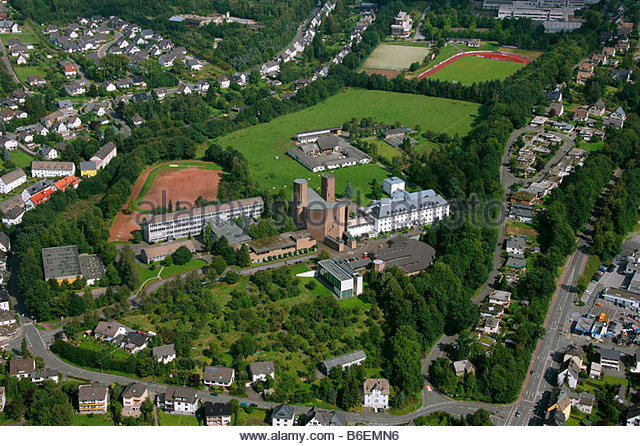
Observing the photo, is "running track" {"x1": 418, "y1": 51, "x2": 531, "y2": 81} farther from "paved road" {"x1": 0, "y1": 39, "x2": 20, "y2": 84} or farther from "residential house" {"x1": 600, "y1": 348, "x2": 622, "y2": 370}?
"residential house" {"x1": 600, "y1": 348, "x2": 622, "y2": 370}

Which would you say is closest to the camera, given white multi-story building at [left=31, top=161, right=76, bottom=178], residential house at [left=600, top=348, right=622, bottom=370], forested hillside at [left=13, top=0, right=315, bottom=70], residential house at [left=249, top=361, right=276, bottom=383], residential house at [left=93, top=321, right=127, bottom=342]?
residential house at [left=249, top=361, right=276, bottom=383]

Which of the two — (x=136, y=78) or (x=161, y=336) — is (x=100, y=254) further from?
(x=136, y=78)

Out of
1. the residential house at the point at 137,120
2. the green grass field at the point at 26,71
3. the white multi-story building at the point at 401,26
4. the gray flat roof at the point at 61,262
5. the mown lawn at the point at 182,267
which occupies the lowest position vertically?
the mown lawn at the point at 182,267

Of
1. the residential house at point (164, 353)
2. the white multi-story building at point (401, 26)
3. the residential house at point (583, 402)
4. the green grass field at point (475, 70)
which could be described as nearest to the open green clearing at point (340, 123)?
the green grass field at point (475, 70)

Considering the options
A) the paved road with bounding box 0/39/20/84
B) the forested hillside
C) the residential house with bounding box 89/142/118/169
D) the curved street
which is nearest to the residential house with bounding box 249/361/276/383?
the curved street

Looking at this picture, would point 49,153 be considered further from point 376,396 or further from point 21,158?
point 376,396

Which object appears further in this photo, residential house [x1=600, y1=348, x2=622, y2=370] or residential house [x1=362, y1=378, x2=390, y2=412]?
residential house [x1=600, y1=348, x2=622, y2=370]

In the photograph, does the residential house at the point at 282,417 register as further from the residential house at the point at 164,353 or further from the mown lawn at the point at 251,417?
the residential house at the point at 164,353
